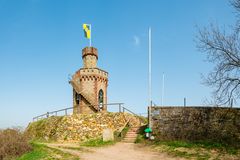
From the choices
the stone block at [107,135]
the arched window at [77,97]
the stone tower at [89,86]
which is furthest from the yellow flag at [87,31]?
the stone block at [107,135]

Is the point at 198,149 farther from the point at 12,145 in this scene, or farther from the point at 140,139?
the point at 12,145

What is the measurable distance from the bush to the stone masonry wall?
10495 millimetres

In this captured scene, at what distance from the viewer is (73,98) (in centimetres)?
3353

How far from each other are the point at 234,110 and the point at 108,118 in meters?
14.5

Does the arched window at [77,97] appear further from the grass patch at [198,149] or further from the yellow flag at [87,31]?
the grass patch at [198,149]

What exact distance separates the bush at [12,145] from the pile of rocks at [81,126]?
6365 millimetres

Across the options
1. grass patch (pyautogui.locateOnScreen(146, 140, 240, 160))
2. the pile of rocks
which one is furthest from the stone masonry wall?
the pile of rocks

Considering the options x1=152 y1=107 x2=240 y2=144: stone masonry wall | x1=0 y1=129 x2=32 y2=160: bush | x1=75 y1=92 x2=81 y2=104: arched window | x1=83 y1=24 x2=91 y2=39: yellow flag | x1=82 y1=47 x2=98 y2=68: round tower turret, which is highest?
x1=83 y1=24 x2=91 y2=39: yellow flag

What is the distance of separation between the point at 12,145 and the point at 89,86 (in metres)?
14.9

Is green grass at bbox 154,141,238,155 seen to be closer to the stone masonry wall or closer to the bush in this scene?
the stone masonry wall

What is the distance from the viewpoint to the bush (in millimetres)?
17469

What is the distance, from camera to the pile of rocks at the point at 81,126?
82.3ft

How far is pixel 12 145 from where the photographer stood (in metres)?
18.1

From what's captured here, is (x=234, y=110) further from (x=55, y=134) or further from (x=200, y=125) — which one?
(x=55, y=134)
